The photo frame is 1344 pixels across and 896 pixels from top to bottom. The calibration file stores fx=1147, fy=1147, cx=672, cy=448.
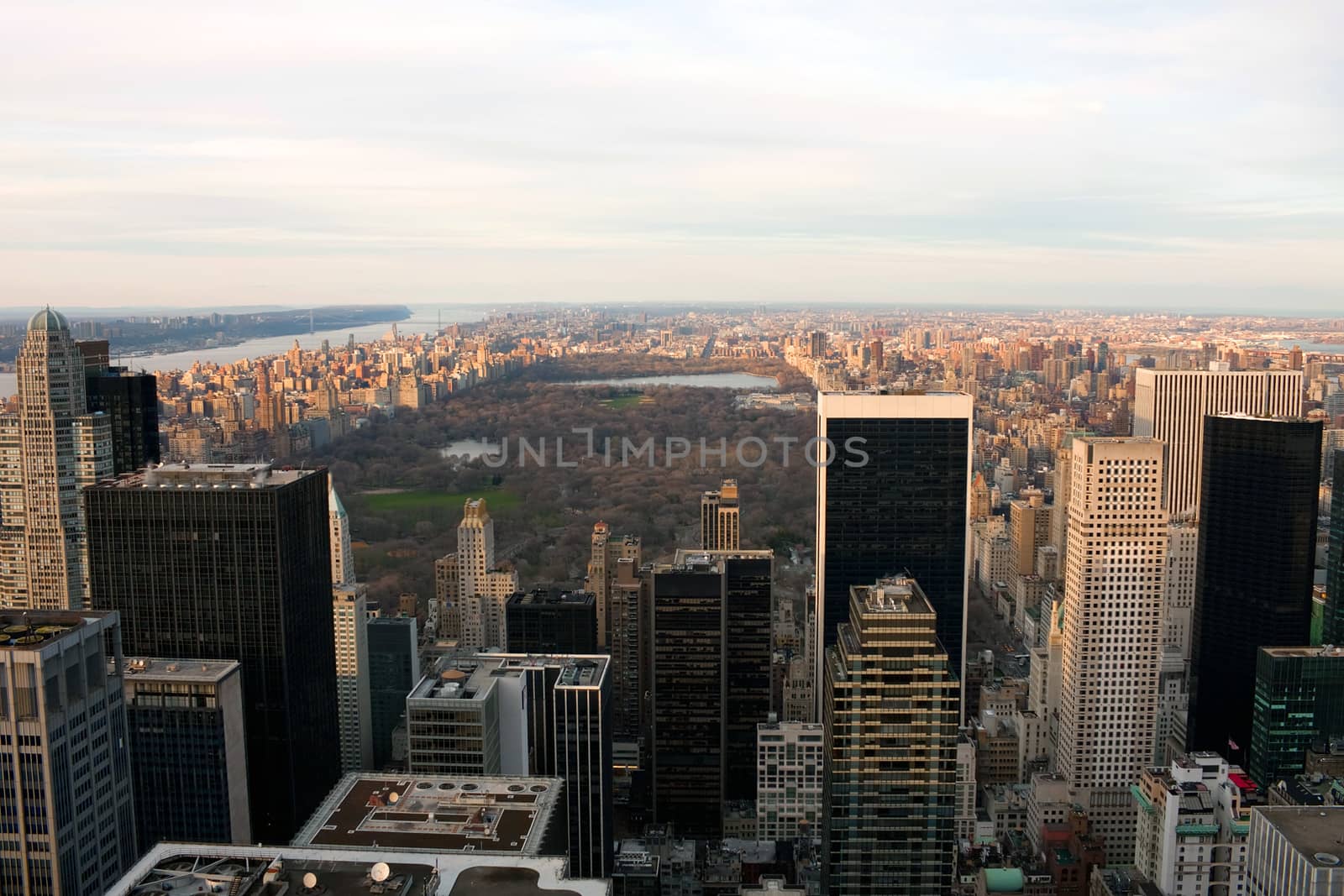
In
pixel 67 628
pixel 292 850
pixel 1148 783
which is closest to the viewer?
pixel 292 850

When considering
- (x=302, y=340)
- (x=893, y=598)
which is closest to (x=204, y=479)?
(x=893, y=598)

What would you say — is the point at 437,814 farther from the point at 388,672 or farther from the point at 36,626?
the point at 388,672

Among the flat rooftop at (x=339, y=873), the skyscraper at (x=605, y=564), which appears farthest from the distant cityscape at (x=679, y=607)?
the skyscraper at (x=605, y=564)

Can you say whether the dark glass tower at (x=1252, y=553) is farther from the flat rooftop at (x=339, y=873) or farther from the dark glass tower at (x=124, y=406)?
the dark glass tower at (x=124, y=406)

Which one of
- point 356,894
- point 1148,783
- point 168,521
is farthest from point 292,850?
point 1148,783

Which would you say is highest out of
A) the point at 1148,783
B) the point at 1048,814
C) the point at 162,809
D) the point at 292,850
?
the point at 292,850

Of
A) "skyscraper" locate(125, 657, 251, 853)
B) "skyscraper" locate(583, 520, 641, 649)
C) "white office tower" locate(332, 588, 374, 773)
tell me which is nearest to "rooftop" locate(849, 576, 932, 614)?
"skyscraper" locate(125, 657, 251, 853)

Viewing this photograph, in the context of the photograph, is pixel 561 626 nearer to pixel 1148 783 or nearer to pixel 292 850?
pixel 1148 783
